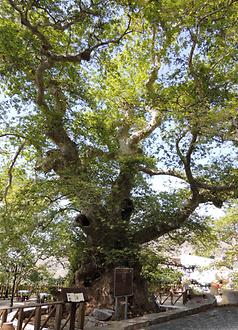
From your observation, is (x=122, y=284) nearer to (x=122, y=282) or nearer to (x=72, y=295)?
(x=122, y=282)

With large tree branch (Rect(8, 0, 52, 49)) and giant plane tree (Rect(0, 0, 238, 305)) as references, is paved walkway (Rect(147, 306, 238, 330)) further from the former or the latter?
large tree branch (Rect(8, 0, 52, 49))

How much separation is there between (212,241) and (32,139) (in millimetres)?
8335

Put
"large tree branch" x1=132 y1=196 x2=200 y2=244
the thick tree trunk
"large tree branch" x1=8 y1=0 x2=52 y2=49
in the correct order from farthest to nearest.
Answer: "large tree branch" x1=132 y1=196 x2=200 y2=244
the thick tree trunk
"large tree branch" x1=8 y1=0 x2=52 y2=49

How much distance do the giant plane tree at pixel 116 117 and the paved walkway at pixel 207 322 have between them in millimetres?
1661

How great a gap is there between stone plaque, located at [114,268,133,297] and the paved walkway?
1.01 metres

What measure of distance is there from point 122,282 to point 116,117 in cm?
683

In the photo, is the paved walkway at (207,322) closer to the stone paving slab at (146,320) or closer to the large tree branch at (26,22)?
the stone paving slab at (146,320)

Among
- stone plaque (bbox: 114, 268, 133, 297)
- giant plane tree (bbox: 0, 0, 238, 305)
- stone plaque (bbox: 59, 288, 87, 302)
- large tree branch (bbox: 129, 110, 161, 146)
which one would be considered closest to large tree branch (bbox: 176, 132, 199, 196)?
giant plane tree (bbox: 0, 0, 238, 305)

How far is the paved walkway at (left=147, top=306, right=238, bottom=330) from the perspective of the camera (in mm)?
7081

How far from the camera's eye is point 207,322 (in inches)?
311

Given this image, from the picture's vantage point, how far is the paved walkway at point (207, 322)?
279 inches

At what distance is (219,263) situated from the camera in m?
14.5

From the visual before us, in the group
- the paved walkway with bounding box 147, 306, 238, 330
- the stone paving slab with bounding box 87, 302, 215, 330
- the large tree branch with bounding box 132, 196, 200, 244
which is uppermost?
the large tree branch with bounding box 132, 196, 200, 244

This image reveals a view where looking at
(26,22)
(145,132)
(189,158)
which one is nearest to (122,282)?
(189,158)
